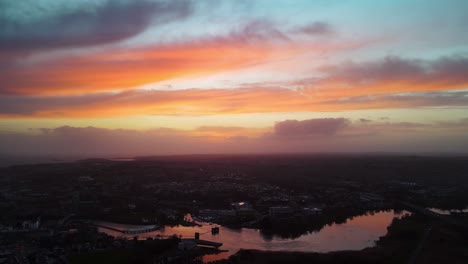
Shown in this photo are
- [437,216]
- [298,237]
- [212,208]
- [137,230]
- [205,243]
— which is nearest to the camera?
[205,243]

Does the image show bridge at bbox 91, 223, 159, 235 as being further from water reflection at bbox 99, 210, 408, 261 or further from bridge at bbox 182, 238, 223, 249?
bridge at bbox 182, 238, 223, 249

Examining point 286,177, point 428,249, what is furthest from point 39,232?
point 286,177

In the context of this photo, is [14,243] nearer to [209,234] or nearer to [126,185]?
[209,234]

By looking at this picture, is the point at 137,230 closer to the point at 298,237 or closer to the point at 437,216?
Result: the point at 298,237

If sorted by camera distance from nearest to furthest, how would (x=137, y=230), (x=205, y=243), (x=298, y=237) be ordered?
(x=205, y=243) < (x=298, y=237) < (x=137, y=230)

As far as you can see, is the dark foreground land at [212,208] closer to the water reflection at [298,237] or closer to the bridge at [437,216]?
the bridge at [437,216]

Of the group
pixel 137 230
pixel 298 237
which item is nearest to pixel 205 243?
pixel 137 230

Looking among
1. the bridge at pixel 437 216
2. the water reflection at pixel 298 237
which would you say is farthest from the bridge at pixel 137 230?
the bridge at pixel 437 216
